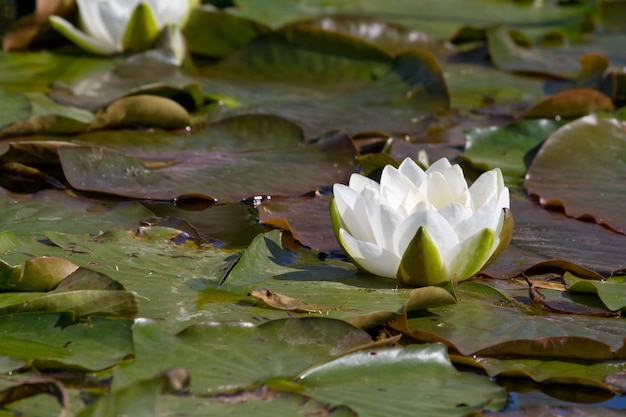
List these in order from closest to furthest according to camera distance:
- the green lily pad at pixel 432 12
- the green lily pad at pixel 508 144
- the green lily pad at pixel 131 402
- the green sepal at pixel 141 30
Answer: the green lily pad at pixel 131 402, the green lily pad at pixel 508 144, the green sepal at pixel 141 30, the green lily pad at pixel 432 12

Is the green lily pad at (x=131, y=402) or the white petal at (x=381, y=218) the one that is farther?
the white petal at (x=381, y=218)

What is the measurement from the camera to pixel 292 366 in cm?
162

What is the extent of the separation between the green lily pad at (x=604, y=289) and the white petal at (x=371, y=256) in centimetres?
39

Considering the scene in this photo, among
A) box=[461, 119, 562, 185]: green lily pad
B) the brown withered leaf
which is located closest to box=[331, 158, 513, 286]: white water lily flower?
the brown withered leaf

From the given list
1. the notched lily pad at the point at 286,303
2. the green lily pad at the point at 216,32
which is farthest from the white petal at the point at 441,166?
the green lily pad at the point at 216,32

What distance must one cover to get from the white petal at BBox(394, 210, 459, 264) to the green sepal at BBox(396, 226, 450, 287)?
3 cm

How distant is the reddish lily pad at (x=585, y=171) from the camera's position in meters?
2.50

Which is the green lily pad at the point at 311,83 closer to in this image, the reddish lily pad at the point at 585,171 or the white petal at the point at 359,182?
the reddish lily pad at the point at 585,171

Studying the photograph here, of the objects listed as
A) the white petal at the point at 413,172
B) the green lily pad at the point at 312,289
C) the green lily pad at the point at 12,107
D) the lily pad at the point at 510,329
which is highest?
the white petal at the point at 413,172

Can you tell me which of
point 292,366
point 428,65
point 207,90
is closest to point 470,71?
point 428,65

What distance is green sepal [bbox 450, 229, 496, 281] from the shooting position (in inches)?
74.2

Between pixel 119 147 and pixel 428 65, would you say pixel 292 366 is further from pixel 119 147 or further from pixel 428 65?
pixel 428 65

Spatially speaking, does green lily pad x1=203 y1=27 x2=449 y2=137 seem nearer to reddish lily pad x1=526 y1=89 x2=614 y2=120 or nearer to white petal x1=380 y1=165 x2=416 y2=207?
reddish lily pad x1=526 y1=89 x2=614 y2=120

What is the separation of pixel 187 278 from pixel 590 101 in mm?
1909
